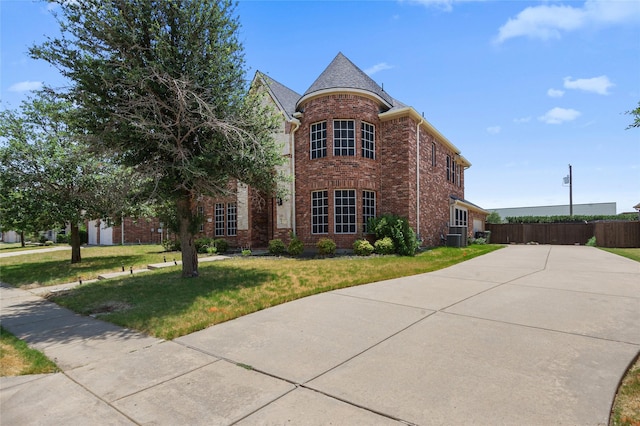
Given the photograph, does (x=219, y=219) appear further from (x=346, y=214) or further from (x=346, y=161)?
(x=346, y=161)

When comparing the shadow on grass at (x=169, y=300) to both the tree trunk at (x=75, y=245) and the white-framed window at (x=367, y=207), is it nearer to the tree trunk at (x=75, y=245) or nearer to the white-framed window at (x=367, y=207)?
the tree trunk at (x=75, y=245)

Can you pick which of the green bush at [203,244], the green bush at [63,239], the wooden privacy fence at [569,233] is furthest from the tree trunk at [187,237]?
the green bush at [63,239]

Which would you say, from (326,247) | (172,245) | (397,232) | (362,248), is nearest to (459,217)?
(397,232)

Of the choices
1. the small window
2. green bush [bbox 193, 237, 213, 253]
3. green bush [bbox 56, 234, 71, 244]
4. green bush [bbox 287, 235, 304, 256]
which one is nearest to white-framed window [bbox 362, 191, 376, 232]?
green bush [bbox 287, 235, 304, 256]

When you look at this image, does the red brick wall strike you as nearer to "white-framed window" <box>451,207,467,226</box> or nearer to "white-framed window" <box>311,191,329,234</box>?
"white-framed window" <box>311,191,329,234</box>

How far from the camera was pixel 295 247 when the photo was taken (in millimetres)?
14883

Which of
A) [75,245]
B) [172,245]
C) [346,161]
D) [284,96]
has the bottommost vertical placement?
[172,245]

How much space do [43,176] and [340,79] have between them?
41.4 feet

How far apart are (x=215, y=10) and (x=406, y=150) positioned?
10059mm

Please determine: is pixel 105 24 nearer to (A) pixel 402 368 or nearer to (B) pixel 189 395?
(B) pixel 189 395

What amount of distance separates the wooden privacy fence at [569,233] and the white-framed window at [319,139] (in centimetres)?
2095

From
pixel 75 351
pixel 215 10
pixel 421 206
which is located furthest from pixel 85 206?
pixel 421 206

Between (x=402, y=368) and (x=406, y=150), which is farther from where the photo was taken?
(x=406, y=150)

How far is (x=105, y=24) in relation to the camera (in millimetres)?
7246
